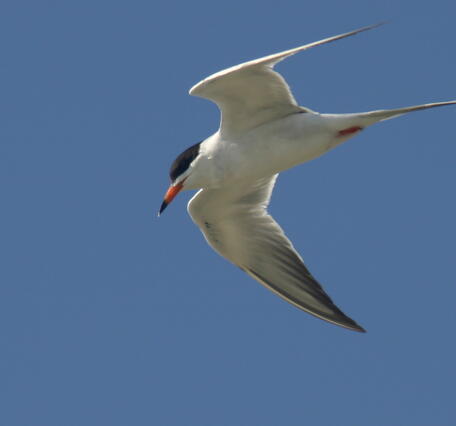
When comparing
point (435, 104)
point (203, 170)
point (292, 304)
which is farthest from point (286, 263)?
point (435, 104)


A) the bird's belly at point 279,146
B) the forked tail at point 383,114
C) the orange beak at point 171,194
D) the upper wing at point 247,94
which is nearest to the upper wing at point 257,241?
the orange beak at point 171,194

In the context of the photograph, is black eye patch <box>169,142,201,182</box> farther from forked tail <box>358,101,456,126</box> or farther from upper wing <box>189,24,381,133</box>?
forked tail <box>358,101,456,126</box>

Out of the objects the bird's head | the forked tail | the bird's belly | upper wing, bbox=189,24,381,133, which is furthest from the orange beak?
the forked tail

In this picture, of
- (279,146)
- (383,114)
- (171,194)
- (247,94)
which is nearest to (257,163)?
(279,146)

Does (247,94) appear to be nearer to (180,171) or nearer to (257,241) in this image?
(180,171)

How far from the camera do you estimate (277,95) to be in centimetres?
940

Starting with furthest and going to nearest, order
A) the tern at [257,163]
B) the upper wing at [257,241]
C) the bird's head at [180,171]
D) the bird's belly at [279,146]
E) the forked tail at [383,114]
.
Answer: the upper wing at [257,241], the bird's head at [180,171], the bird's belly at [279,146], the tern at [257,163], the forked tail at [383,114]

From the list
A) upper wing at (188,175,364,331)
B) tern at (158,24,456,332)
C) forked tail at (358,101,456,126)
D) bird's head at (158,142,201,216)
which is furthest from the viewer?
upper wing at (188,175,364,331)

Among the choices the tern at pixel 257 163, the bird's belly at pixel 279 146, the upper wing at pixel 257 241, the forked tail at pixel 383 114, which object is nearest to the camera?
the forked tail at pixel 383 114

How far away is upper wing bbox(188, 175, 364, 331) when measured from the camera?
10.5 meters

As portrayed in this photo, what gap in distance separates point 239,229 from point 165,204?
4.19 ft

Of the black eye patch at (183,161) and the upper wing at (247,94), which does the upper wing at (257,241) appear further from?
the upper wing at (247,94)

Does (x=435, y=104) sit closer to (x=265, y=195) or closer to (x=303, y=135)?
(x=303, y=135)

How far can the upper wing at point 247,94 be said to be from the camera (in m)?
8.84
